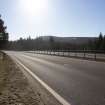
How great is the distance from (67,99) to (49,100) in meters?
0.56

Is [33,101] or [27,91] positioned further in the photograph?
[27,91]

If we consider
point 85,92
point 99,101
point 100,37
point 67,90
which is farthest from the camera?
point 100,37

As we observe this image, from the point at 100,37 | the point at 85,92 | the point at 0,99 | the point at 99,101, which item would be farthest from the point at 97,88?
the point at 100,37

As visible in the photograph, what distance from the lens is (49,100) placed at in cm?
817

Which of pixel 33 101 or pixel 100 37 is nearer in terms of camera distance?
pixel 33 101

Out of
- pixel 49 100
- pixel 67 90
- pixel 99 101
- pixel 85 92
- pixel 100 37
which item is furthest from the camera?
pixel 100 37

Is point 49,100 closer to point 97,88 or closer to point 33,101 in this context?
point 33,101

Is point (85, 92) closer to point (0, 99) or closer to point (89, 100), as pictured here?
Answer: point (89, 100)

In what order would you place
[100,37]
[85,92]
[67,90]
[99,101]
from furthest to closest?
[100,37], [67,90], [85,92], [99,101]

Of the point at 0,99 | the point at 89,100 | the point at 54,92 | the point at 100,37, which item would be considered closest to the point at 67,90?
the point at 54,92

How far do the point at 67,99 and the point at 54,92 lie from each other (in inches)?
57.2

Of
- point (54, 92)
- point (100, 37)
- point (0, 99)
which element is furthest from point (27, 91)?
point (100, 37)

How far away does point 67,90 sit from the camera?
9.88 metres

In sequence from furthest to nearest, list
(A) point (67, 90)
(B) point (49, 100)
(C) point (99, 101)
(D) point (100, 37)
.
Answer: (D) point (100, 37) < (A) point (67, 90) < (B) point (49, 100) < (C) point (99, 101)
